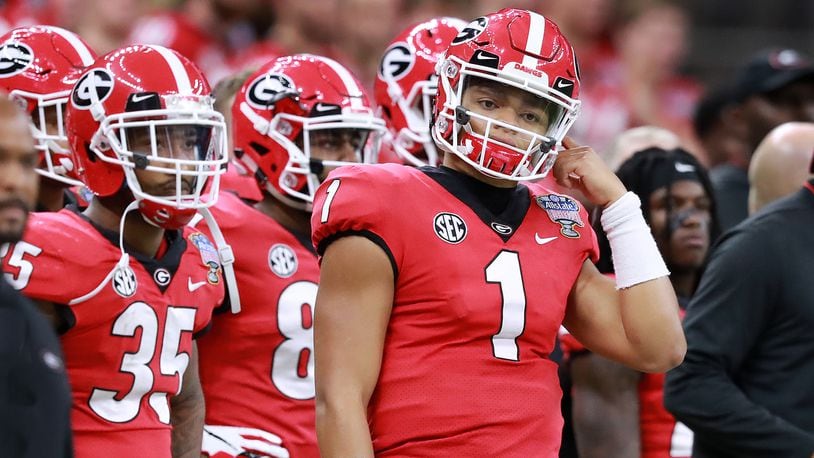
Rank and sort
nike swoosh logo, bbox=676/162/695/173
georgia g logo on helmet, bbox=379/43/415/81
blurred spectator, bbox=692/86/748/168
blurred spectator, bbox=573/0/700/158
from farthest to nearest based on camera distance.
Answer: blurred spectator, bbox=573/0/700/158, blurred spectator, bbox=692/86/748/168, nike swoosh logo, bbox=676/162/695/173, georgia g logo on helmet, bbox=379/43/415/81

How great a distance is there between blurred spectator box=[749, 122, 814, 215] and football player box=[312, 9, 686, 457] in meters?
1.44

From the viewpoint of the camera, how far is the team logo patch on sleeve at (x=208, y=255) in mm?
3492

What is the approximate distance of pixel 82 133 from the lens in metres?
3.38

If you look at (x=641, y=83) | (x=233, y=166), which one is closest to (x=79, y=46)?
(x=233, y=166)

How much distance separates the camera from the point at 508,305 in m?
2.95

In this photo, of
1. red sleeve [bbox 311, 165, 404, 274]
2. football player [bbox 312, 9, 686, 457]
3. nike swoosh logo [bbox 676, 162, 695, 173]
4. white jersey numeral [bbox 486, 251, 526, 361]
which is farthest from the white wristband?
nike swoosh logo [bbox 676, 162, 695, 173]

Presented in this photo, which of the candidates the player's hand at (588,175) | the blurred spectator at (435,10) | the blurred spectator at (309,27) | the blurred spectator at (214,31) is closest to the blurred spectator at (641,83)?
the blurred spectator at (435,10)

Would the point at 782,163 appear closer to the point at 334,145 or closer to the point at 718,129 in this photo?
the point at 334,145

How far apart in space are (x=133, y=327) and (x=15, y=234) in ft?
2.83

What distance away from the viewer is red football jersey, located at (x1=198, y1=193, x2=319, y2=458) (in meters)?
3.70

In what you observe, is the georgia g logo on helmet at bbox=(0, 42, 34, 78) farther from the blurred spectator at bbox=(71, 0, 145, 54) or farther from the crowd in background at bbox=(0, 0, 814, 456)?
the blurred spectator at bbox=(71, 0, 145, 54)

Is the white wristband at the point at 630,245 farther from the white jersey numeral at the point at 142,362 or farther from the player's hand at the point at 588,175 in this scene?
the white jersey numeral at the point at 142,362

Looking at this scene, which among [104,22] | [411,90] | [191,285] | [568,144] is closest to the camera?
[568,144]

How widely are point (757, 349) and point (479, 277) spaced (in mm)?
1132
